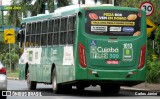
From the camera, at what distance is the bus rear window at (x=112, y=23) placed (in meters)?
21.8

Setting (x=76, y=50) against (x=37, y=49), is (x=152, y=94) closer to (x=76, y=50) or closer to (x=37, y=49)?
(x=76, y=50)

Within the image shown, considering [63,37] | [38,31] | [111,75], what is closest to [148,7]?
[63,37]

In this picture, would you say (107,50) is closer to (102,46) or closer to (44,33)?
(102,46)

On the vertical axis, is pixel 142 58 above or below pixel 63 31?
below

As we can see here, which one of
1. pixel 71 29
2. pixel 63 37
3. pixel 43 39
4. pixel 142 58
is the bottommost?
pixel 142 58

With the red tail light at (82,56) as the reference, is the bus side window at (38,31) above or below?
above

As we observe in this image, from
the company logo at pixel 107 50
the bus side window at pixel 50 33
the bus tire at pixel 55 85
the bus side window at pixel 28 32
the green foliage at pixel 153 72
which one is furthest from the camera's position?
the green foliage at pixel 153 72

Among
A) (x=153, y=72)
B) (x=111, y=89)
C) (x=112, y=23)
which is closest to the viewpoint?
(x=112, y=23)

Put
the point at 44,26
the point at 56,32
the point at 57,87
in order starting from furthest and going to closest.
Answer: the point at 44,26 → the point at 56,32 → the point at 57,87

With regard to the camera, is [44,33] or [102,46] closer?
[102,46]

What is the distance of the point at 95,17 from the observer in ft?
71.6

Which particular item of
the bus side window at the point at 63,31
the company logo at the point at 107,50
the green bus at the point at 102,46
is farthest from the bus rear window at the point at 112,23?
the bus side window at the point at 63,31

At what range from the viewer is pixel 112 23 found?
72.3ft

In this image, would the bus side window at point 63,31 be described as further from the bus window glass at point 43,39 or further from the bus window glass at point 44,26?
the bus window glass at point 43,39
